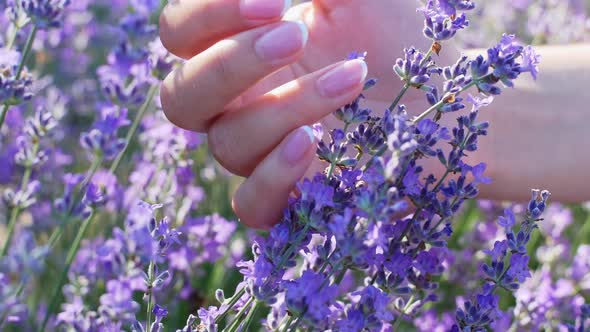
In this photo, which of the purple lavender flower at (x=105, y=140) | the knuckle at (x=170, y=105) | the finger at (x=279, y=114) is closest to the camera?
the finger at (x=279, y=114)

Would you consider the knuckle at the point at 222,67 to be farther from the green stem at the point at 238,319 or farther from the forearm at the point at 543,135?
the forearm at the point at 543,135

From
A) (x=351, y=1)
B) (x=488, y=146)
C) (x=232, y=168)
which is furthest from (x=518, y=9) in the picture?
(x=232, y=168)

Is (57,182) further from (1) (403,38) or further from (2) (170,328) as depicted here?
(1) (403,38)

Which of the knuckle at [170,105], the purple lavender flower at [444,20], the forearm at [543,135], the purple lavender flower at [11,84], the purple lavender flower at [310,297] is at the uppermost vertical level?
the purple lavender flower at [444,20]

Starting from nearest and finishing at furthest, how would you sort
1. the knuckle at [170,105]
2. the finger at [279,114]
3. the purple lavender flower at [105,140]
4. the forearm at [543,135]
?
the finger at [279,114]
the knuckle at [170,105]
the purple lavender flower at [105,140]
the forearm at [543,135]

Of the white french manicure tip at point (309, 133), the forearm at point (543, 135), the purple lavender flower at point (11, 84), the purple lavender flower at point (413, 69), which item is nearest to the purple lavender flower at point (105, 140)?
the purple lavender flower at point (11, 84)

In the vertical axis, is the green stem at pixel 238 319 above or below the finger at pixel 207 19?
below

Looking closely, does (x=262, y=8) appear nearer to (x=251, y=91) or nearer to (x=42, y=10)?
(x=251, y=91)

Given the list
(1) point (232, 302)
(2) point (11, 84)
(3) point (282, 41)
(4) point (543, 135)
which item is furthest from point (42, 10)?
(4) point (543, 135)
